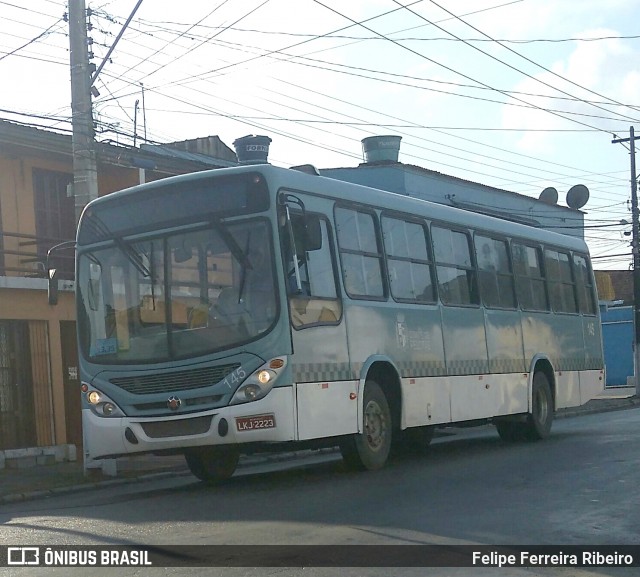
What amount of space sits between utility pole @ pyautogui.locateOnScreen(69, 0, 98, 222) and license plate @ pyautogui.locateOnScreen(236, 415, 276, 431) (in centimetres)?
589

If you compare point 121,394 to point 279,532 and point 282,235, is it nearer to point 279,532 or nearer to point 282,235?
point 282,235

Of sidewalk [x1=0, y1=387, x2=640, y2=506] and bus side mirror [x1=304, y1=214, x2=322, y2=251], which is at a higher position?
bus side mirror [x1=304, y1=214, x2=322, y2=251]

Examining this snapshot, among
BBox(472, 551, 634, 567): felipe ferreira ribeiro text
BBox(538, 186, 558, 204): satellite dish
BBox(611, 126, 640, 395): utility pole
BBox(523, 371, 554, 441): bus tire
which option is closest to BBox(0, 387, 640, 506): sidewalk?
BBox(523, 371, 554, 441): bus tire

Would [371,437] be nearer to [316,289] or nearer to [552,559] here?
[316,289]

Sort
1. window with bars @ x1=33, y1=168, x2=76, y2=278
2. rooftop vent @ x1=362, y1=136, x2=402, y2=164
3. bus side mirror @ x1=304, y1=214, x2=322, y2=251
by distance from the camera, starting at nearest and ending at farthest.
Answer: bus side mirror @ x1=304, y1=214, x2=322, y2=251
window with bars @ x1=33, y1=168, x2=76, y2=278
rooftop vent @ x1=362, y1=136, x2=402, y2=164

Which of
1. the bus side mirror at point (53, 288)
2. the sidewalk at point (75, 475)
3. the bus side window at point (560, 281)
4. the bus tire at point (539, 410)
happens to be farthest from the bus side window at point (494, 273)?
the bus side mirror at point (53, 288)

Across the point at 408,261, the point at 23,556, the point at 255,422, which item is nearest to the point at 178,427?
the point at 255,422

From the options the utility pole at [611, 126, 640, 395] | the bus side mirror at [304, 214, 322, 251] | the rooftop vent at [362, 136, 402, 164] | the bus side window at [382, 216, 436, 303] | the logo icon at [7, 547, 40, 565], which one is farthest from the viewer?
the rooftop vent at [362, 136, 402, 164]

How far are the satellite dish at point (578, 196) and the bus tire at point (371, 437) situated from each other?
3751cm

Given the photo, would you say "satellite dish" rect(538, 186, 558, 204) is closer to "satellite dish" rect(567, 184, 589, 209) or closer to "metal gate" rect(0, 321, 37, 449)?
"satellite dish" rect(567, 184, 589, 209)

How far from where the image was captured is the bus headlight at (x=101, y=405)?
12062 millimetres

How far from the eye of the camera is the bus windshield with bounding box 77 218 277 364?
11508 millimetres

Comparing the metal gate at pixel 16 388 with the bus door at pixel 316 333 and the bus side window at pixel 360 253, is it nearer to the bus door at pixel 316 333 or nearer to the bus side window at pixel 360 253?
the bus side window at pixel 360 253

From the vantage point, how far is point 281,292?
11.4 metres
